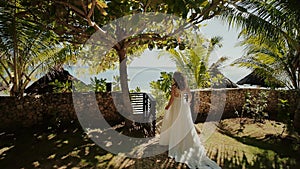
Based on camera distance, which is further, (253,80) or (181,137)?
(253,80)

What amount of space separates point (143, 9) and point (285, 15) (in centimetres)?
314

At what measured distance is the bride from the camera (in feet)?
16.8

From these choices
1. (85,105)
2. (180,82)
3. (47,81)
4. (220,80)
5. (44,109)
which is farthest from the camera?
(220,80)

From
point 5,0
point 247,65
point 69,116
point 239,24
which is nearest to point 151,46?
point 239,24

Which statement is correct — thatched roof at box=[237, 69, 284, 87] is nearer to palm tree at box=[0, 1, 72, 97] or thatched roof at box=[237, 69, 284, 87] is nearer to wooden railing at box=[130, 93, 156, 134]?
wooden railing at box=[130, 93, 156, 134]

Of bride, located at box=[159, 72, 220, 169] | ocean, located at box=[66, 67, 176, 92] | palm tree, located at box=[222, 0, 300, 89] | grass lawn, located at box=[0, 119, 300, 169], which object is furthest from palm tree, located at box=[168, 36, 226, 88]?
bride, located at box=[159, 72, 220, 169]

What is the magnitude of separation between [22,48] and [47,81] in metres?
3.53

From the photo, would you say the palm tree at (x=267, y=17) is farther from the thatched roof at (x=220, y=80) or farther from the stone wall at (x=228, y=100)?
the thatched roof at (x=220, y=80)

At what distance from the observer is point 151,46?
7559 mm

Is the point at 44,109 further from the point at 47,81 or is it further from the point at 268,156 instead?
the point at 268,156

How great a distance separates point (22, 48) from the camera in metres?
5.79

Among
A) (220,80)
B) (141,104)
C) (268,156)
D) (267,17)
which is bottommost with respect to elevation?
(268,156)

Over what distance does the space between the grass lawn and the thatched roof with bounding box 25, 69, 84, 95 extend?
7.43 ft

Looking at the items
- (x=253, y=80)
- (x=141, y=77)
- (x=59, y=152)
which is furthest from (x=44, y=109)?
(x=253, y=80)
